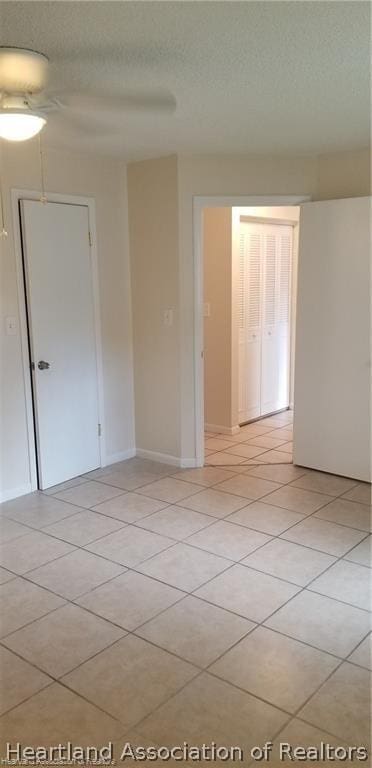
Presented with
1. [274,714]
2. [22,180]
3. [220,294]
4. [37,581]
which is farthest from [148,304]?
[274,714]

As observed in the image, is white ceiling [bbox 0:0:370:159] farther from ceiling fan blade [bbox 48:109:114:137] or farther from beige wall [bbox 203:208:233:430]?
beige wall [bbox 203:208:233:430]

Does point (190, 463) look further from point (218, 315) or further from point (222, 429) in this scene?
point (218, 315)

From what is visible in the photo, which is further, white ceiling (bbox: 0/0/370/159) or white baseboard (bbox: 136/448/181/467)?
white baseboard (bbox: 136/448/181/467)

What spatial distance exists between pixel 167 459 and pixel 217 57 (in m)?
3.17

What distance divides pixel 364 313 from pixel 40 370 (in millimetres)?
2350

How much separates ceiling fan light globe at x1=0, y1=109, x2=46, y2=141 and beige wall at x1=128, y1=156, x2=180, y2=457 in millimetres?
2054

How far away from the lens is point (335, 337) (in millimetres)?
4262

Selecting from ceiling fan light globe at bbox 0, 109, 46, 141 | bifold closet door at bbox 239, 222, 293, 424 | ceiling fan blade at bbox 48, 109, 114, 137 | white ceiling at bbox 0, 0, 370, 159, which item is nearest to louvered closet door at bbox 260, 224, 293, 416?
bifold closet door at bbox 239, 222, 293, 424

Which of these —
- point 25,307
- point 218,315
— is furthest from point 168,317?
point 25,307

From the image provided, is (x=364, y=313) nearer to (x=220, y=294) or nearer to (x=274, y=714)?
(x=220, y=294)

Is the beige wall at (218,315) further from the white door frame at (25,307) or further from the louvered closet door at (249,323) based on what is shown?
the white door frame at (25,307)

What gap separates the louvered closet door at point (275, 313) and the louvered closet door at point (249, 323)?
0.10 m

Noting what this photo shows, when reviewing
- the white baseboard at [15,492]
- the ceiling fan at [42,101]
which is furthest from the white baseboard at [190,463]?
the ceiling fan at [42,101]

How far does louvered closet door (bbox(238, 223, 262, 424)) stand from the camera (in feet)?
18.2
